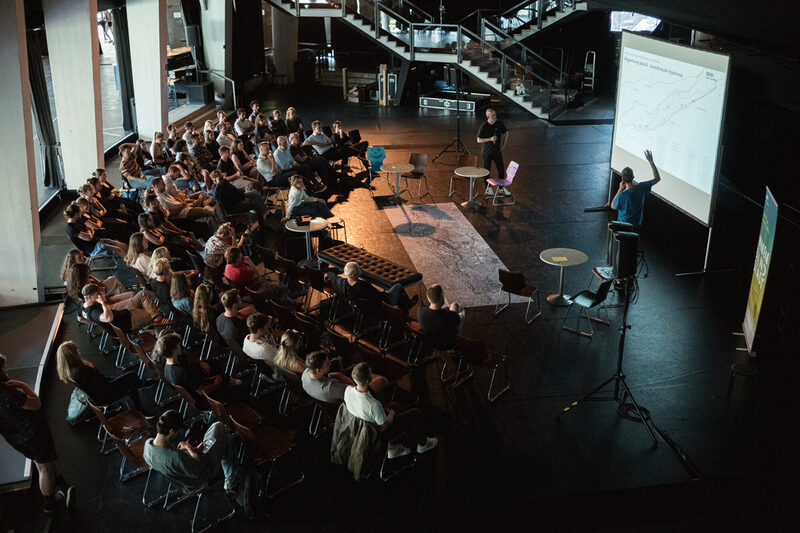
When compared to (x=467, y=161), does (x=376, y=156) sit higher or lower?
lower

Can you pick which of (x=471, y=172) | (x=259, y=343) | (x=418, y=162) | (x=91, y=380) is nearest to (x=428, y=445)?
(x=259, y=343)

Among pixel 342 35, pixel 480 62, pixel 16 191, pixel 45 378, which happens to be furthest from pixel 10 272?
pixel 342 35

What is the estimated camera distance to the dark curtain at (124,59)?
15.2 m

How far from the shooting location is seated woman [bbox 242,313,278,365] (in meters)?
6.03

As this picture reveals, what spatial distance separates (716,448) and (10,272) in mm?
8027

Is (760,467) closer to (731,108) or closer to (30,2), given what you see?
(731,108)

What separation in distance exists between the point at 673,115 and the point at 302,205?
17.2 feet

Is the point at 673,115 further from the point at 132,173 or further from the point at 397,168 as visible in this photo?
the point at 132,173

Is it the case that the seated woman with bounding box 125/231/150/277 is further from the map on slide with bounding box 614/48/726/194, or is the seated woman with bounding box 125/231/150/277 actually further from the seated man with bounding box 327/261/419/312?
the map on slide with bounding box 614/48/726/194

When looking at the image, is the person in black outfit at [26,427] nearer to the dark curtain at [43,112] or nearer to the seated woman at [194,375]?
the seated woman at [194,375]

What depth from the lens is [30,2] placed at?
1082 cm

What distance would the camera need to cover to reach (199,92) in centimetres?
2008

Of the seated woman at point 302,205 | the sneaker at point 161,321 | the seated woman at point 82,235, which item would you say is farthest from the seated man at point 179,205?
the sneaker at point 161,321

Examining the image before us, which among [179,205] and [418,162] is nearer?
[179,205]
